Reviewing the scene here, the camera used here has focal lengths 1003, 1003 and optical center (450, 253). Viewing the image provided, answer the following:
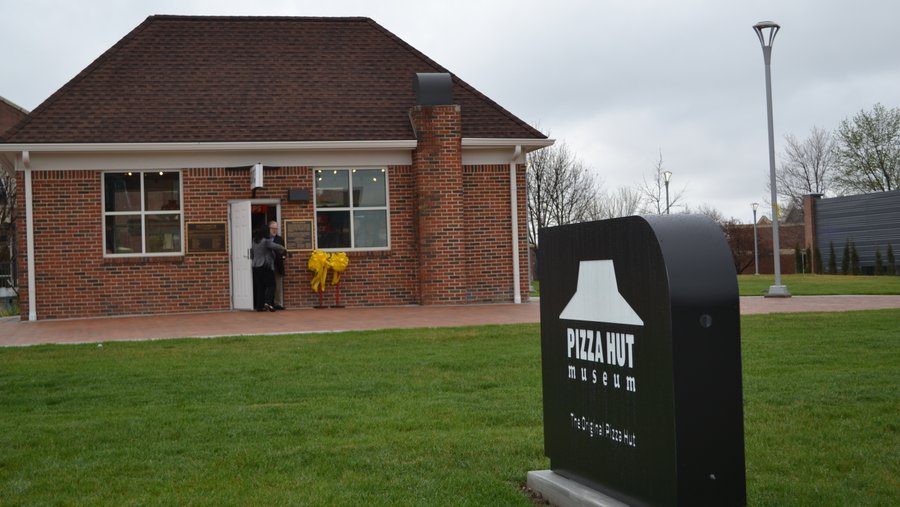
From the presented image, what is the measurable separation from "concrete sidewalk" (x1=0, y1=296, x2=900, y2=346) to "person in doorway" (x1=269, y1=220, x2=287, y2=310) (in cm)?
89

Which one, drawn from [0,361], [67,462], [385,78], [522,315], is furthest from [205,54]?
[67,462]

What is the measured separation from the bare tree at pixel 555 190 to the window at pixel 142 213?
2948cm

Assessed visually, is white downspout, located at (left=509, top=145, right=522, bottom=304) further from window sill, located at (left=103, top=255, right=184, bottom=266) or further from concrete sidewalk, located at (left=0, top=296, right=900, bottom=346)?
window sill, located at (left=103, top=255, right=184, bottom=266)

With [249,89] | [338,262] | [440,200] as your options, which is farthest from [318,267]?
[249,89]

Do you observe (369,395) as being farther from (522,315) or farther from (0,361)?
(522,315)

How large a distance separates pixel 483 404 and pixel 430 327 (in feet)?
22.0

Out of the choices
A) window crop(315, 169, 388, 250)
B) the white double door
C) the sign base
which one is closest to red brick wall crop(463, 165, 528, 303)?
window crop(315, 169, 388, 250)

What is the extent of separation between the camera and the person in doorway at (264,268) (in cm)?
1967

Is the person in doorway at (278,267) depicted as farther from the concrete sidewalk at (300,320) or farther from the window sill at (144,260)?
the window sill at (144,260)

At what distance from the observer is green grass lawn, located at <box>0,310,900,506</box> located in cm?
545

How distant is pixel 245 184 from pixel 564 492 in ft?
54.0

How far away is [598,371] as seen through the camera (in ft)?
15.1

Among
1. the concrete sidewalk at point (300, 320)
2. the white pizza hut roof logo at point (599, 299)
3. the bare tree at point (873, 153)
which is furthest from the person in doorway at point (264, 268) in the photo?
the bare tree at point (873, 153)

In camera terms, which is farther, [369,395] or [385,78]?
[385,78]
